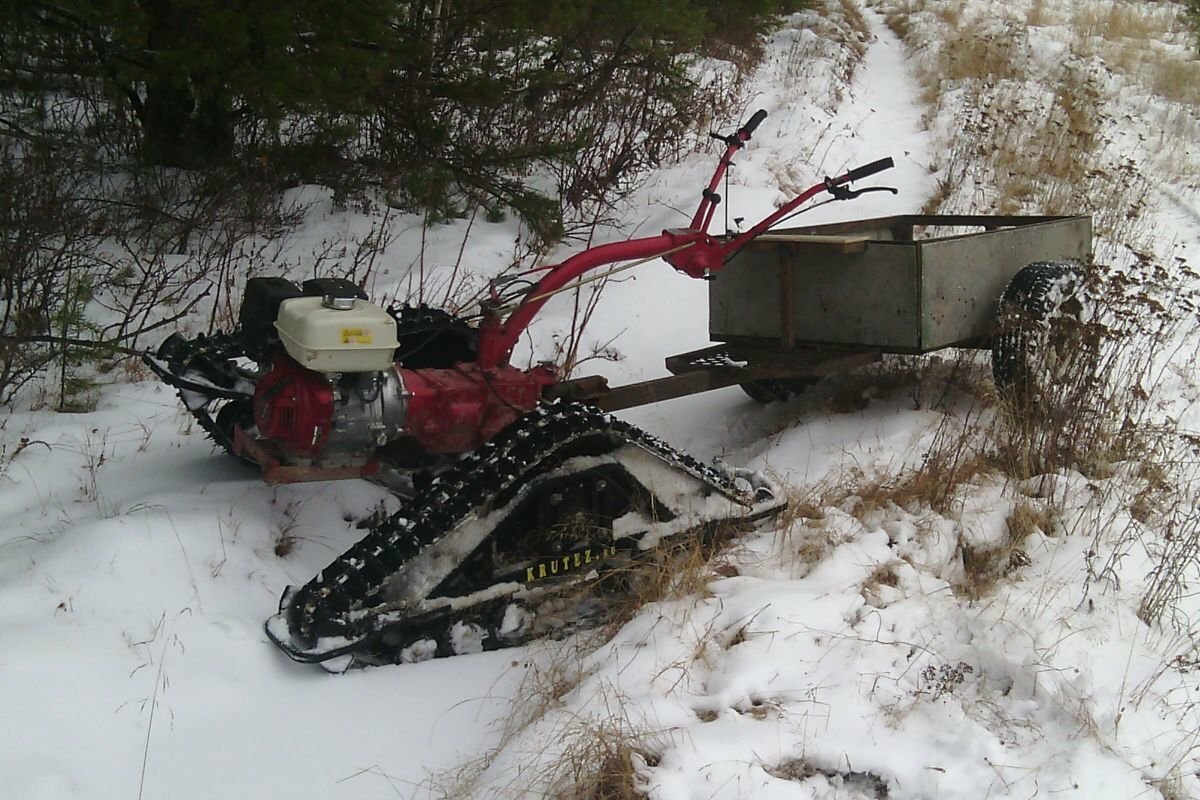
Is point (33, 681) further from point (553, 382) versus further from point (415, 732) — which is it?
point (553, 382)

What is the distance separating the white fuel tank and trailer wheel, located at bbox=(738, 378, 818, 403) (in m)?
2.36

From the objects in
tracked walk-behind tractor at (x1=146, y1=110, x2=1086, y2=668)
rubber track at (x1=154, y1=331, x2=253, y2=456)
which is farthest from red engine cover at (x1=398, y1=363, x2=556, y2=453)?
rubber track at (x1=154, y1=331, x2=253, y2=456)

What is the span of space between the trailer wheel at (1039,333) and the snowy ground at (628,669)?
53 cm

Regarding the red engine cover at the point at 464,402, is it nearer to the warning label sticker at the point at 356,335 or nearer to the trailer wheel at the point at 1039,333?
the warning label sticker at the point at 356,335

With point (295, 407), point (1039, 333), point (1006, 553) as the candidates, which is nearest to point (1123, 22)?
point (1039, 333)

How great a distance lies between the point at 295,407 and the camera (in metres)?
3.42

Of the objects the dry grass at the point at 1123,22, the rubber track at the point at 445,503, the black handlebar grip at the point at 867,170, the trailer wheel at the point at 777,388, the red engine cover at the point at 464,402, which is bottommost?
the trailer wheel at the point at 777,388

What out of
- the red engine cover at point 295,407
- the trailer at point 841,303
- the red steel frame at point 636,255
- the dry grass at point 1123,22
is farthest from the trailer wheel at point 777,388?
the dry grass at point 1123,22

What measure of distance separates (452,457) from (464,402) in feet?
1.03

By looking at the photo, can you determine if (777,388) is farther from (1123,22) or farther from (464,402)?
(1123,22)

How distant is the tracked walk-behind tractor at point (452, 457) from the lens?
128 inches

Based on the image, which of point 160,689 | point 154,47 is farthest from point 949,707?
point 154,47

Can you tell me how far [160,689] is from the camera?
115 inches

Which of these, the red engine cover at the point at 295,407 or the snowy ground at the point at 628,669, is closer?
the snowy ground at the point at 628,669
